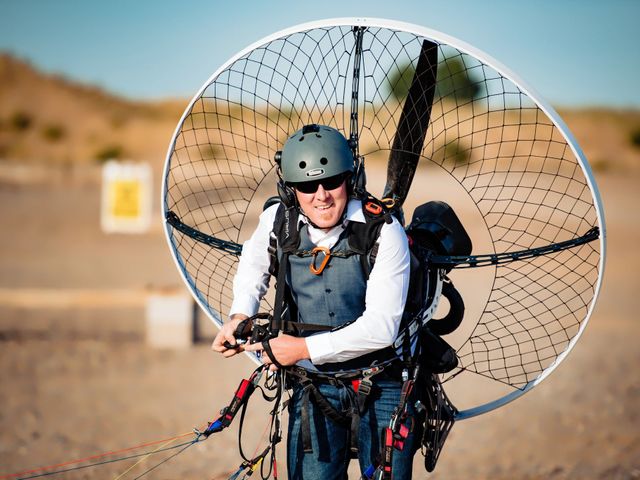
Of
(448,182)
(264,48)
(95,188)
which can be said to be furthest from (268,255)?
(95,188)

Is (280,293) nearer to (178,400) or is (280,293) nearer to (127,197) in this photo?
(178,400)

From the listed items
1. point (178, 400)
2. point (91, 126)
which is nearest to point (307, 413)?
point (178, 400)

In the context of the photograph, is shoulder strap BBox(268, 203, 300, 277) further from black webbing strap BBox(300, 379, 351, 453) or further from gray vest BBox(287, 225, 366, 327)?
black webbing strap BBox(300, 379, 351, 453)

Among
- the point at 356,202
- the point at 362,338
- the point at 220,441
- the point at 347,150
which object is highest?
the point at 347,150

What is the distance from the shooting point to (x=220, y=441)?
22.8 feet

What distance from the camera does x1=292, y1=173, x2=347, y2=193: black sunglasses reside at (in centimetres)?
→ 329

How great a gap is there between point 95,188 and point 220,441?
24.6 m

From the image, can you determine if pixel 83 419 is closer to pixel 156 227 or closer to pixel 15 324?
pixel 15 324

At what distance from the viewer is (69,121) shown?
61.6 meters

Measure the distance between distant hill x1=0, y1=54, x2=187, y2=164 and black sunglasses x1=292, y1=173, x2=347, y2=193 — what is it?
125ft

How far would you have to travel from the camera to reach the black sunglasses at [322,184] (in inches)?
129

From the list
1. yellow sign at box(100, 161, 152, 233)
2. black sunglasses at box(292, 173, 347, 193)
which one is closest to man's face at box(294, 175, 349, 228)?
black sunglasses at box(292, 173, 347, 193)

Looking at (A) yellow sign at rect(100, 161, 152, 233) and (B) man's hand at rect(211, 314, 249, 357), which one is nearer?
(B) man's hand at rect(211, 314, 249, 357)

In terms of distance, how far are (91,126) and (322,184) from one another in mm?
59114
